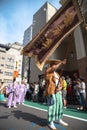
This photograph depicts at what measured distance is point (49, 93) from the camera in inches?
215

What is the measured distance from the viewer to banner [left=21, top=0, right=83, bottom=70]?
16.7 ft

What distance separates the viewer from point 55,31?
17.8ft

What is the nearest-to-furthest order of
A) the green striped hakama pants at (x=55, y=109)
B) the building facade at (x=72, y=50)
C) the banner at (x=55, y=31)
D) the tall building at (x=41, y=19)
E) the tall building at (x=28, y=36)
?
the banner at (x=55, y=31) → the green striped hakama pants at (x=55, y=109) → the building facade at (x=72, y=50) → the tall building at (x=41, y=19) → the tall building at (x=28, y=36)

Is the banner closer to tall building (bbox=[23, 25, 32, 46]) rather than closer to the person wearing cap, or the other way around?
the person wearing cap

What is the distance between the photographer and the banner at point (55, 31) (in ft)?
16.7

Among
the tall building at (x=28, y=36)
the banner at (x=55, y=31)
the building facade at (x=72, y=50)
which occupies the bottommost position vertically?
the banner at (x=55, y=31)

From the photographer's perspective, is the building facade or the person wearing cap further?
the building facade

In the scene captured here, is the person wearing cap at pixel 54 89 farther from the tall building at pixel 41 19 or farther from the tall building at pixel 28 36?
the tall building at pixel 28 36

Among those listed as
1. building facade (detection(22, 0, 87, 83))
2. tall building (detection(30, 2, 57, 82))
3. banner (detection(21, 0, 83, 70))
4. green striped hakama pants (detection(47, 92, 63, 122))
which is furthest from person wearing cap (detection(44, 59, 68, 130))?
tall building (detection(30, 2, 57, 82))

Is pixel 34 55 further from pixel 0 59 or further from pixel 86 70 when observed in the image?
pixel 0 59

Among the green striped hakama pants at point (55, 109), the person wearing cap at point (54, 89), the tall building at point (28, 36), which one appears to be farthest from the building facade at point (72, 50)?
the tall building at point (28, 36)

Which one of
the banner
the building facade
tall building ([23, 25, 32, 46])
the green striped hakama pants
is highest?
tall building ([23, 25, 32, 46])

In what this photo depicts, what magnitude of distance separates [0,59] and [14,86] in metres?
56.2

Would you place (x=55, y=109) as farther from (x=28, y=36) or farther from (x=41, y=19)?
(x=28, y=36)
